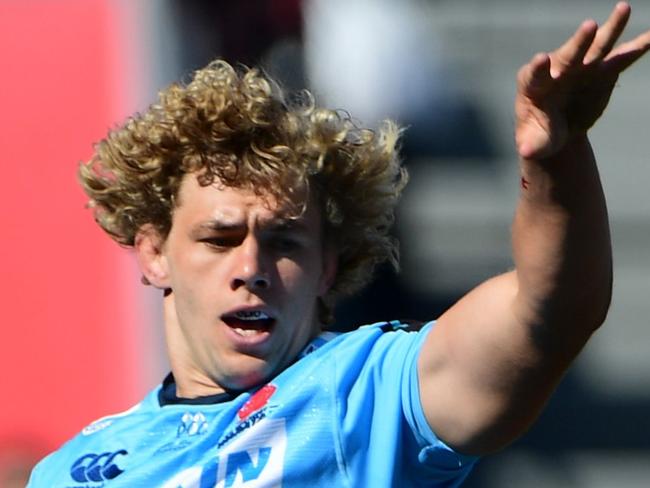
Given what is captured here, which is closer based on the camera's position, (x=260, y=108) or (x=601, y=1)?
(x=260, y=108)

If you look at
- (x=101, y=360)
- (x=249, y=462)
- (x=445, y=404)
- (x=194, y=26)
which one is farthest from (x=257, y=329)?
(x=194, y=26)

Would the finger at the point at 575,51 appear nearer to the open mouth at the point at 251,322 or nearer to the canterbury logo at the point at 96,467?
the open mouth at the point at 251,322

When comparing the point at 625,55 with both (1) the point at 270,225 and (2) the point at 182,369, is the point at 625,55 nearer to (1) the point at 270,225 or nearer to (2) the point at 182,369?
(1) the point at 270,225

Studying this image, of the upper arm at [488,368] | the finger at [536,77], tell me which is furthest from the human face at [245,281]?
the finger at [536,77]

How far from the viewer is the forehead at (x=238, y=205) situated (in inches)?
98.1

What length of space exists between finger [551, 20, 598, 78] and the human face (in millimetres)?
725

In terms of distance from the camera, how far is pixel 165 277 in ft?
8.83

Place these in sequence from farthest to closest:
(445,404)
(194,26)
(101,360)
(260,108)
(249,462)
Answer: (194,26), (101,360), (260,108), (249,462), (445,404)

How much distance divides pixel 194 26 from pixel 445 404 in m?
3.29

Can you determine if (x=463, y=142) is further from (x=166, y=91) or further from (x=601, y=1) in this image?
(x=166, y=91)

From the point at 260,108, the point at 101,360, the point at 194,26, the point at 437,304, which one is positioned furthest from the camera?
the point at 437,304

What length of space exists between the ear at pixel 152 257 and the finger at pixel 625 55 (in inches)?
41.3

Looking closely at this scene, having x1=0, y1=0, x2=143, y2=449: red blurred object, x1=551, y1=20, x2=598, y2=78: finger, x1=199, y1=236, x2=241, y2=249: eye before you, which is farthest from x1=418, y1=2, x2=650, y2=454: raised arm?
x1=0, y1=0, x2=143, y2=449: red blurred object

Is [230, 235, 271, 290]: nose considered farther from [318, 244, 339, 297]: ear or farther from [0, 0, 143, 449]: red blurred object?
[0, 0, 143, 449]: red blurred object
